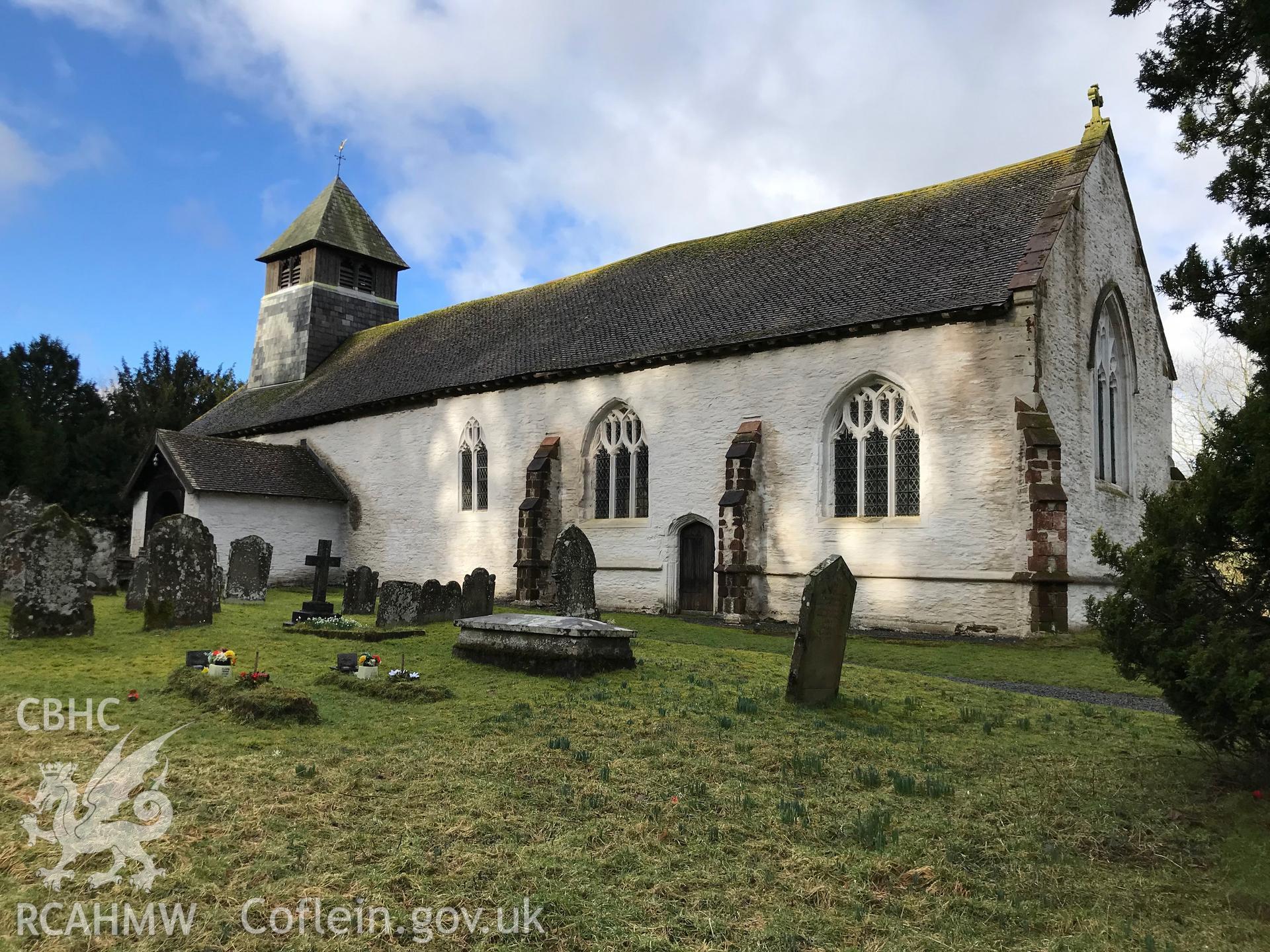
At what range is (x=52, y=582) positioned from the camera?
32.0ft

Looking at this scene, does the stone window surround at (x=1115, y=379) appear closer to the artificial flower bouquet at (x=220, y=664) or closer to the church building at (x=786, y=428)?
the church building at (x=786, y=428)

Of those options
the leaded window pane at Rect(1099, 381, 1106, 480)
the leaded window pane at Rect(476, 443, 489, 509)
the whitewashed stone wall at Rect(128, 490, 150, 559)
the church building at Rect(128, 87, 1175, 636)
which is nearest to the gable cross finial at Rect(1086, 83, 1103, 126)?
the church building at Rect(128, 87, 1175, 636)

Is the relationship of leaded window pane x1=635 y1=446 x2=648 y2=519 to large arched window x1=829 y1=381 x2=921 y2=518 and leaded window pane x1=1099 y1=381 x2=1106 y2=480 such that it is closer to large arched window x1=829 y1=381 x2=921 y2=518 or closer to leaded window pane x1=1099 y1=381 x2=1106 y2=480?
large arched window x1=829 y1=381 x2=921 y2=518

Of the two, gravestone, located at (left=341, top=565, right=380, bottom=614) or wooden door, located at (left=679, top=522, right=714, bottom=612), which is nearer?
gravestone, located at (left=341, top=565, right=380, bottom=614)

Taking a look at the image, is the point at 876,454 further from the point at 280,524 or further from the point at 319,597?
the point at 280,524

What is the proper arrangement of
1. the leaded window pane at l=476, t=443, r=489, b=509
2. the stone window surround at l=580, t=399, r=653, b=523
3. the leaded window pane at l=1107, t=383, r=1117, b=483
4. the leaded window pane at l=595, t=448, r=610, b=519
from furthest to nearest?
the leaded window pane at l=476, t=443, r=489, b=509 → the leaded window pane at l=595, t=448, r=610, b=519 → the stone window surround at l=580, t=399, r=653, b=523 → the leaded window pane at l=1107, t=383, r=1117, b=483

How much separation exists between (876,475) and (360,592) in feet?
32.4

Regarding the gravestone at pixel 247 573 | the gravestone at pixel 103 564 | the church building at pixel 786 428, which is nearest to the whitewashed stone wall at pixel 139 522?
the church building at pixel 786 428

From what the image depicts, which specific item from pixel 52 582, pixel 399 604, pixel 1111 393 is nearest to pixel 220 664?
pixel 52 582

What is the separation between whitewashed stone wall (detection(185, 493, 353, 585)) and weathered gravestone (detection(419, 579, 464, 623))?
1239 cm

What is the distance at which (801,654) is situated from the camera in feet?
25.6

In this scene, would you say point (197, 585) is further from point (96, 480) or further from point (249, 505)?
point (96, 480)

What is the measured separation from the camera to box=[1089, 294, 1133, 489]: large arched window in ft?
58.2

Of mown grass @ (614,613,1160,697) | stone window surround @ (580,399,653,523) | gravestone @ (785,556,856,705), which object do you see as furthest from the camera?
stone window surround @ (580,399,653,523)
